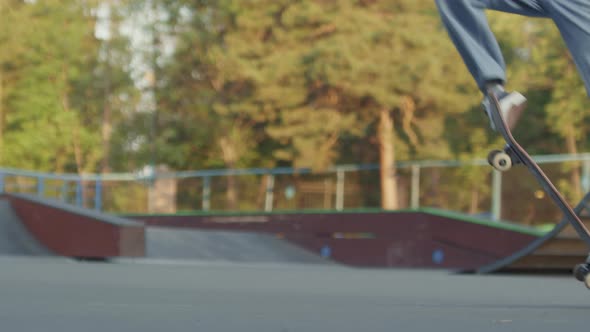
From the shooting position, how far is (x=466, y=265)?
14.6 meters

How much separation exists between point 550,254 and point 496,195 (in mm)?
7955

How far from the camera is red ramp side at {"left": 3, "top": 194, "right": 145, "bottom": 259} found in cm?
1183

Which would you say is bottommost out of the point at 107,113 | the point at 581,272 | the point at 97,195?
the point at 97,195

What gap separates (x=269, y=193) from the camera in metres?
20.5

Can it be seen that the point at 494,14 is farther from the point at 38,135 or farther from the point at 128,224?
the point at 128,224

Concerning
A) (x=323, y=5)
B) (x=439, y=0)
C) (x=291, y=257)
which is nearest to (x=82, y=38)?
(x=323, y=5)

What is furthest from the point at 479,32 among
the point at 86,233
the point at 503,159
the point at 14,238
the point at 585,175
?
the point at 585,175

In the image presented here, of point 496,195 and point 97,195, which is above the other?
point 496,195

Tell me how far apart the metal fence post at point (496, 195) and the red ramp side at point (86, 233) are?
7.32 meters

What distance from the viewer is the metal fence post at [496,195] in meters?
17.1

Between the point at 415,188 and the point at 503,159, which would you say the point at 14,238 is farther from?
the point at 503,159

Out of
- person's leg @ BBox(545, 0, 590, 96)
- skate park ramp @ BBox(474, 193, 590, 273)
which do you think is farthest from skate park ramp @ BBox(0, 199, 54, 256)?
person's leg @ BBox(545, 0, 590, 96)

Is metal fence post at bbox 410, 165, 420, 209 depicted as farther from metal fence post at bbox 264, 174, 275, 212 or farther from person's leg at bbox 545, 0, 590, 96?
person's leg at bbox 545, 0, 590, 96

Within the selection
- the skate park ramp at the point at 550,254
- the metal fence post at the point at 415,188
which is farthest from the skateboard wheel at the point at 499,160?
the metal fence post at the point at 415,188
